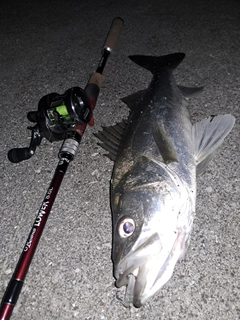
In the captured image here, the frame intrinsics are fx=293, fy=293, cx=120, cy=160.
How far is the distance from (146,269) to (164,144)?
2.61ft

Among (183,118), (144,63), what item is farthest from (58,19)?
(183,118)

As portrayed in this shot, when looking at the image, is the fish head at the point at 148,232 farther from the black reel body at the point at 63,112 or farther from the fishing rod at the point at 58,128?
the black reel body at the point at 63,112

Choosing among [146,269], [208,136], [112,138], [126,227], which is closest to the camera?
[146,269]

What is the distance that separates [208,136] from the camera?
6.83 ft

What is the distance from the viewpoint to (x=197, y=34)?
3357mm

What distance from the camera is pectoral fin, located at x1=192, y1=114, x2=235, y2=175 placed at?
2.04m

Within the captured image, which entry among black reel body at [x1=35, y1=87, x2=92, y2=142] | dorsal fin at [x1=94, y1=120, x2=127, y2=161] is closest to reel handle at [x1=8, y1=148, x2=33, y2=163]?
black reel body at [x1=35, y1=87, x2=92, y2=142]

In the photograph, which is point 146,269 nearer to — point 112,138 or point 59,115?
point 112,138

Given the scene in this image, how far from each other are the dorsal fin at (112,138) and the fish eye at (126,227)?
642 mm

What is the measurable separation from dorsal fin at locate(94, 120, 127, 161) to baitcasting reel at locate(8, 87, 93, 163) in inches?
6.6

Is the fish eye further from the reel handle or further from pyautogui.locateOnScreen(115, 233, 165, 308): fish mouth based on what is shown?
the reel handle

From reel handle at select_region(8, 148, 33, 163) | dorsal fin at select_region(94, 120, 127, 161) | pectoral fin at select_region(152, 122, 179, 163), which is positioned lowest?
reel handle at select_region(8, 148, 33, 163)

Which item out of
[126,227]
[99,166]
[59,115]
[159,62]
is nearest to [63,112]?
[59,115]

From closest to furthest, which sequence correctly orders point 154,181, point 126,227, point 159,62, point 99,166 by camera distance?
point 126,227
point 154,181
point 99,166
point 159,62
